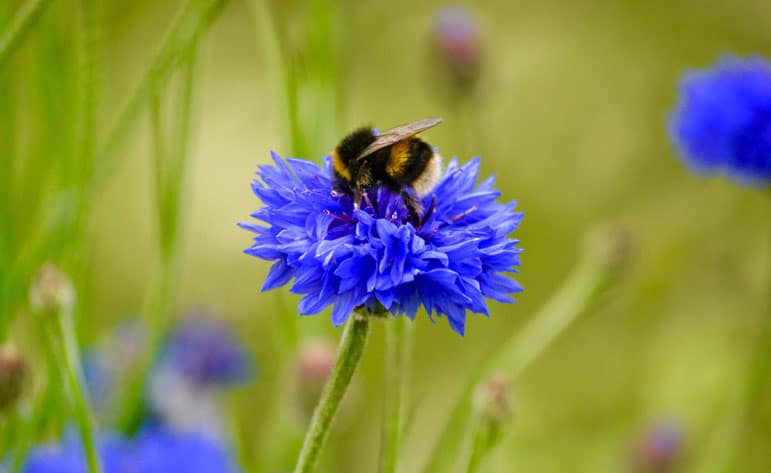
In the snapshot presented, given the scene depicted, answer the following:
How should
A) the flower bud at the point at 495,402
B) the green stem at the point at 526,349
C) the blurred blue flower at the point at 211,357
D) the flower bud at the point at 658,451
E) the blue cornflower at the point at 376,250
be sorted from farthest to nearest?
the blurred blue flower at the point at 211,357 → the flower bud at the point at 658,451 → the green stem at the point at 526,349 → the flower bud at the point at 495,402 → the blue cornflower at the point at 376,250

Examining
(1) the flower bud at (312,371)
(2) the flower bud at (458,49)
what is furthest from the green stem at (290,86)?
(2) the flower bud at (458,49)

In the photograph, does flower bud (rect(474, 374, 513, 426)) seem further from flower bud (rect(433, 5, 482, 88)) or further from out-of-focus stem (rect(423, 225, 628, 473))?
flower bud (rect(433, 5, 482, 88))

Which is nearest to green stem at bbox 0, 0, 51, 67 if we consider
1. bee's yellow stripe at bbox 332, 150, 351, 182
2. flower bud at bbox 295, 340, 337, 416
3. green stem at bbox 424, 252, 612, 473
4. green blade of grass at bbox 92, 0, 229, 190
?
green blade of grass at bbox 92, 0, 229, 190

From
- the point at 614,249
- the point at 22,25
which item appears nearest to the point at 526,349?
the point at 614,249

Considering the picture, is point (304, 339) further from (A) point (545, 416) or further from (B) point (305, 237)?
(A) point (545, 416)

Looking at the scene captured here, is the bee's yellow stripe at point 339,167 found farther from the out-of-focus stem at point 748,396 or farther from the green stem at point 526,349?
the out-of-focus stem at point 748,396

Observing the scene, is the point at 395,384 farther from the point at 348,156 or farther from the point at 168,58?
the point at 168,58
